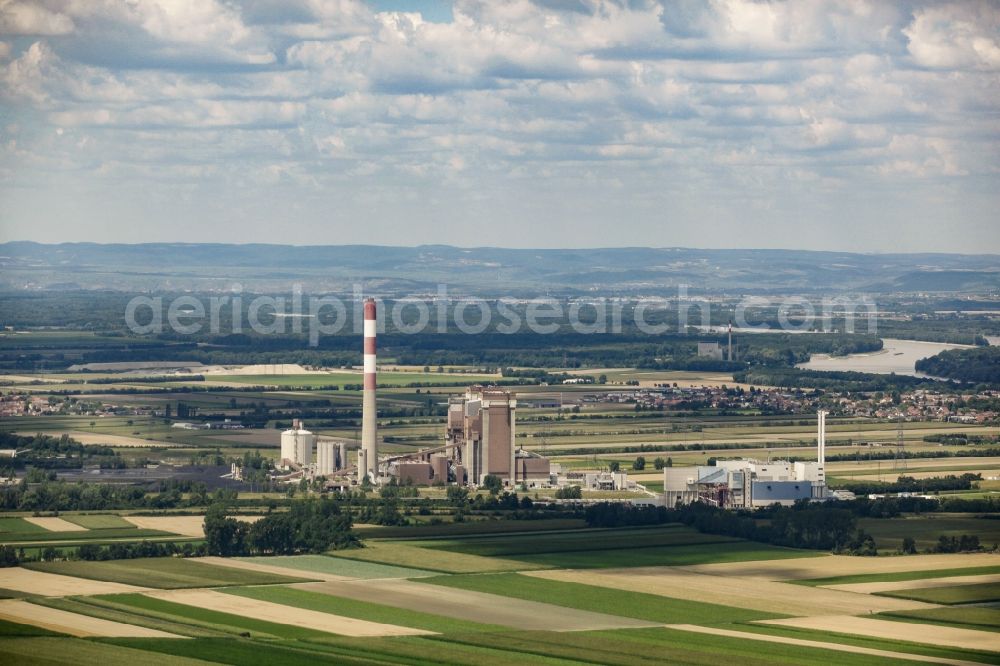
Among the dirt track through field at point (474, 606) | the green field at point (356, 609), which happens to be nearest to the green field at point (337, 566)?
the dirt track through field at point (474, 606)

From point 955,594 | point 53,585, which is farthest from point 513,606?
point 53,585

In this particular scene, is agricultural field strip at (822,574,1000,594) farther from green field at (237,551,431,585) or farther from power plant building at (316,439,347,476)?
power plant building at (316,439,347,476)

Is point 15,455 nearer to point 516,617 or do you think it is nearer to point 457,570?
point 457,570

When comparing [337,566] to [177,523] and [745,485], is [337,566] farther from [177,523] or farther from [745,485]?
[745,485]

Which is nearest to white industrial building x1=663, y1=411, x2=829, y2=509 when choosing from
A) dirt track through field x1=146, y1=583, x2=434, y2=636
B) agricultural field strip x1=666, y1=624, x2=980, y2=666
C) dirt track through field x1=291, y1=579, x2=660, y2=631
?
dirt track through field x1=291, y1=579, x2=660, y2=631

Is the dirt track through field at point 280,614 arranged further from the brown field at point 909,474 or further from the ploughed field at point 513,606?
the brown field at point 909,474
